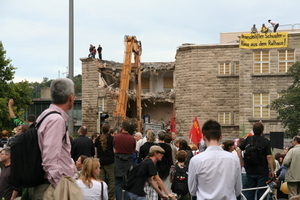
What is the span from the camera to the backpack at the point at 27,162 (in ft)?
18.0

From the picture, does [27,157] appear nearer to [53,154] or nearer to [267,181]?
[53,154]

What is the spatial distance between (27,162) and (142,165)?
6.40 meters

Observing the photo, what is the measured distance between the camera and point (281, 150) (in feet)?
63.1

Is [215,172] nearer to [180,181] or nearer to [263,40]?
[180,181]

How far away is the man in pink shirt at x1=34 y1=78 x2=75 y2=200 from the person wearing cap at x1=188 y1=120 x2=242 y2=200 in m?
1.75

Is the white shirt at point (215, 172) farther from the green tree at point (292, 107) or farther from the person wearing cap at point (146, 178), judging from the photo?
the green tree at point (292, 107)

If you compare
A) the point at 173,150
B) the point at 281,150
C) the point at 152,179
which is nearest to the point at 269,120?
the point at 281,150

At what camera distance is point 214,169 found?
6.83 m

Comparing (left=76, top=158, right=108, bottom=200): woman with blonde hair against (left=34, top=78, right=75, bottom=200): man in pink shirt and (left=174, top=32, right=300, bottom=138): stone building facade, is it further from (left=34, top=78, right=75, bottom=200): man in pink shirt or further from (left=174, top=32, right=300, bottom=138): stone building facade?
(left=174, top=32, right=300, bottom=138): stone building facade

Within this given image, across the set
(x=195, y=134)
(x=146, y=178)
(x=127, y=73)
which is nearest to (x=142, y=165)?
(x=146, y=178)

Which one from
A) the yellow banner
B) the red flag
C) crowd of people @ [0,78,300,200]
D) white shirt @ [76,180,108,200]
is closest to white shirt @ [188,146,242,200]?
crowd of people @ [0,78,300,200]

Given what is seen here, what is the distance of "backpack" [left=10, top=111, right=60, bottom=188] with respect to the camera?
18.0 feet

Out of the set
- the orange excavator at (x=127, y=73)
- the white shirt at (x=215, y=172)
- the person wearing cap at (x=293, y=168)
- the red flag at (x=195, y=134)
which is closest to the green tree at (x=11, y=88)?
the orange excavator at (x=127, y=73)

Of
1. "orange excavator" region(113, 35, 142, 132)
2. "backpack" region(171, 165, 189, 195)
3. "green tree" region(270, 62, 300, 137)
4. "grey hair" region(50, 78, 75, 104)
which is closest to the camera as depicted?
"grey hair" region(50, 78, 75, 104)
